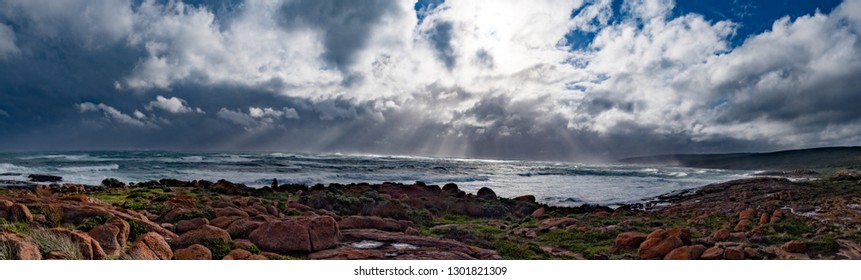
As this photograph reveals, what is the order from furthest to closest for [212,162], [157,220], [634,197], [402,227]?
[212,162], [634,197], [402,227], [157,220]

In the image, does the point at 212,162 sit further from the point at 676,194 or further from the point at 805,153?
the point at 805,153

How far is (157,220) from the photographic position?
862cm

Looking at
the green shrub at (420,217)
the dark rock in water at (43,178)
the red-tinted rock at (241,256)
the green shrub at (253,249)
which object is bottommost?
the green shrub at (420,217)

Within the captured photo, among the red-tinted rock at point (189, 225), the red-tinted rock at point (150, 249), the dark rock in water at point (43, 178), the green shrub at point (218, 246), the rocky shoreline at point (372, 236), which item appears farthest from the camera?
the dark rock in water at point (43, 178)

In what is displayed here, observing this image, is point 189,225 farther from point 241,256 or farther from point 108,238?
point 241,256

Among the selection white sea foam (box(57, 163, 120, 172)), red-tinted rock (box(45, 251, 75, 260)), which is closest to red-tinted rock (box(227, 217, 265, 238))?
red-tinted rock (box(45, 251, 75, 260))

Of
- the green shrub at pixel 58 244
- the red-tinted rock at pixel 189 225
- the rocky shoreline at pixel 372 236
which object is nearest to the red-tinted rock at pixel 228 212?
the rocky shoreline at pixel 372 236

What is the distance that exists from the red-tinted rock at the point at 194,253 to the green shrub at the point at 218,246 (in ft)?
0.67

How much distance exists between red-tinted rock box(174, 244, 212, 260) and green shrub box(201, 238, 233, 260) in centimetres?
20

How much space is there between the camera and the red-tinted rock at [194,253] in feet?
19.1

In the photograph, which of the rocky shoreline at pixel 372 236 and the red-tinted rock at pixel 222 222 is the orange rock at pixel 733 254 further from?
the red-tinted rock at pixel 222 222

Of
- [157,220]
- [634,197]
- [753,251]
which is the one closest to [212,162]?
[157,220]

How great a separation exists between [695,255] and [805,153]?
1195 centimetres
